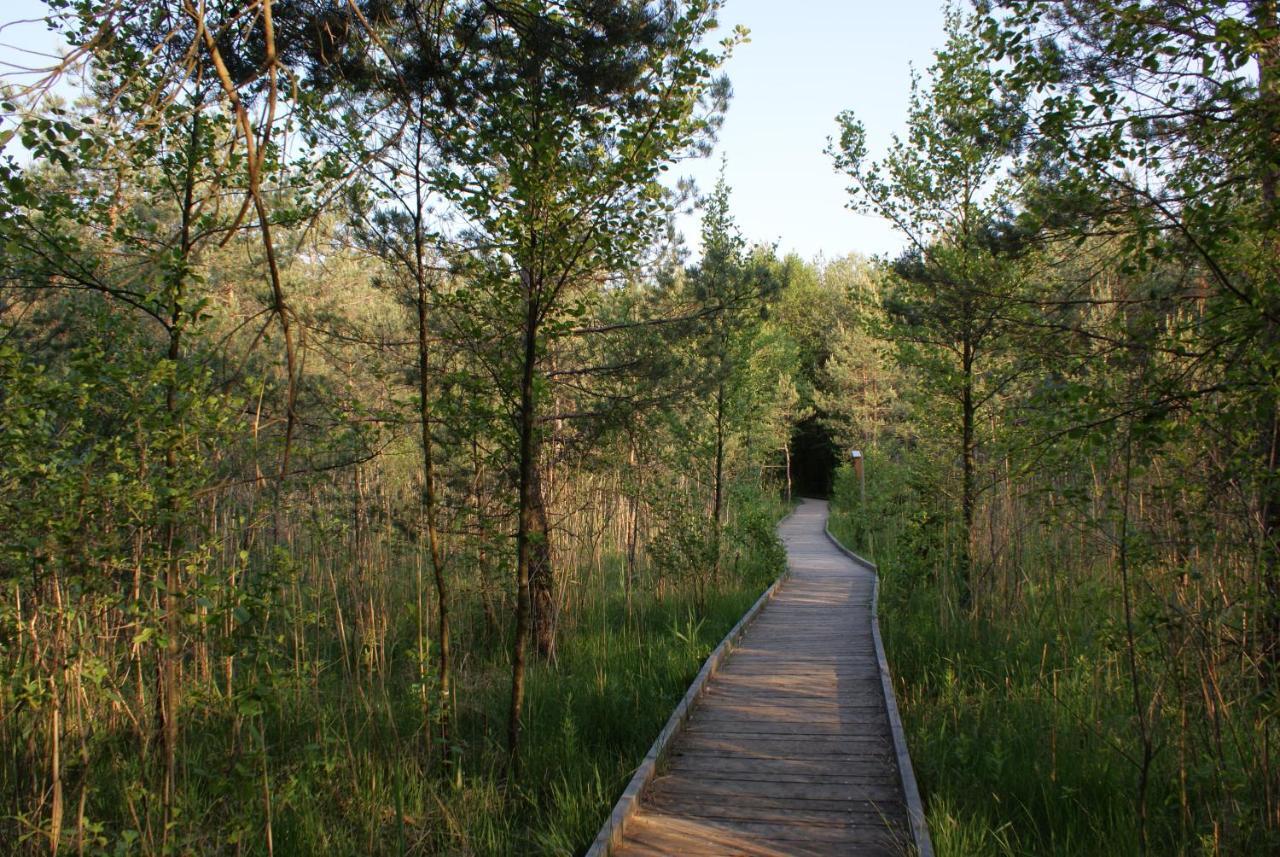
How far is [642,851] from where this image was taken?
12.0 feet

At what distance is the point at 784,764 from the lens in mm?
4707

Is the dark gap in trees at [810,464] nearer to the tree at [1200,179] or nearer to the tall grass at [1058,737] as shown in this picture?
the tall grass at [1058,737]

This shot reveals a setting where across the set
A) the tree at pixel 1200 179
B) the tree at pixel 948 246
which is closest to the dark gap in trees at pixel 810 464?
the tree at pixel 948 246

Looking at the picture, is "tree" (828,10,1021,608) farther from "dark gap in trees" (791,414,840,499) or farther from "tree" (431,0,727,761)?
"dark gap in trees" (791,414,840,499)

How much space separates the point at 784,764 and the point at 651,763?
2.74 ft

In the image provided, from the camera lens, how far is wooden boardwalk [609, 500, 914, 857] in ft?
12.3

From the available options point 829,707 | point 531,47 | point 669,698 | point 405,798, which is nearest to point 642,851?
point 405,798

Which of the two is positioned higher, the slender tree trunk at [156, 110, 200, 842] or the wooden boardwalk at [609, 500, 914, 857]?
the slender tree trunk at [156, 110, 200, 842]

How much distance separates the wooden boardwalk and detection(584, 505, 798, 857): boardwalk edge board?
Answer: 57 mm

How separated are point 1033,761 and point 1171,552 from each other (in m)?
1.39

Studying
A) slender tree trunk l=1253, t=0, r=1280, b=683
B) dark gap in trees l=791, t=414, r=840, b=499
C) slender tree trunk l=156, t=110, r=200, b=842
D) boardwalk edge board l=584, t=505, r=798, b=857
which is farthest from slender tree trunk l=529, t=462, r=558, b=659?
dark gap in trees l=791, t=414, r=840, b=499

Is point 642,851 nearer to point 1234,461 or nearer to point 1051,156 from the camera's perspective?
point 1234,461

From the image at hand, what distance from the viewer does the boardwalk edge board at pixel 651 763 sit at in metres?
3.64

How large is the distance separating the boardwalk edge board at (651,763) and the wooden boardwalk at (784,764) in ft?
0.19
